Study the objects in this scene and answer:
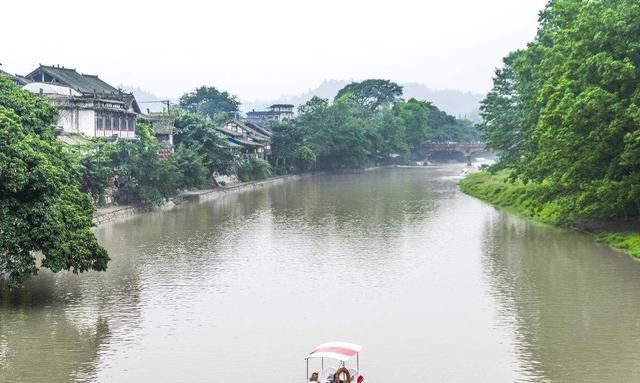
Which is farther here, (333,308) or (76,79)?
(76,79)

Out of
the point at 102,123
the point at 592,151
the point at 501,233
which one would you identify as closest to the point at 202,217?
the point at 102,123

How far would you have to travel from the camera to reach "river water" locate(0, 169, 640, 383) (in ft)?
74.8

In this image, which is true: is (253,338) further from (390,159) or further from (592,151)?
(390,159)

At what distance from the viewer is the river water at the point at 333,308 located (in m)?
22.8

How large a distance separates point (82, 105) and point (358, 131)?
61.5 m

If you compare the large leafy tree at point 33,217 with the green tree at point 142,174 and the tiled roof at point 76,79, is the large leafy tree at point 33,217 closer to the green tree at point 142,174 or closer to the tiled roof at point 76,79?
the green tree at point 142,174

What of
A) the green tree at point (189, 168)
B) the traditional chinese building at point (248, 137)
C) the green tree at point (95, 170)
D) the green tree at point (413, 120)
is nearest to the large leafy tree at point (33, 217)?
the green tree at point (95, 170)

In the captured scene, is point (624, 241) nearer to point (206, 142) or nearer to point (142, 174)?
point (142, 174)

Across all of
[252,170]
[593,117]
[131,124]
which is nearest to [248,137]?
[252,170]

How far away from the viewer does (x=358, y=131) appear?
→ 125188mm

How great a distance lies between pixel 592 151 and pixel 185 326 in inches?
941

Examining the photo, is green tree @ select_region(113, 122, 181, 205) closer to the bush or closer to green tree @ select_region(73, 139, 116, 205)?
green tree @ select_region(73, 139, 116, 205)

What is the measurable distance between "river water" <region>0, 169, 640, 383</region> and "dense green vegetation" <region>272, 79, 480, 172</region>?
63.5m

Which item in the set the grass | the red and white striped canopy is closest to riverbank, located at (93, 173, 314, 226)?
the red and white striped canopy
